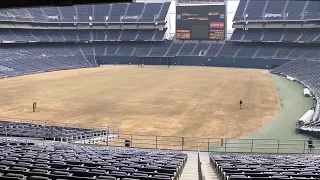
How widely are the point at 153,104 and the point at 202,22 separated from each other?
56.9m

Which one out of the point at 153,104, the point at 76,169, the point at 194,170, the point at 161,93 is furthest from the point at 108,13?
the point at 76,169

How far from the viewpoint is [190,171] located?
45.6 ft

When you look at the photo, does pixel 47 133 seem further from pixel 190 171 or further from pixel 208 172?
pixel 208 172

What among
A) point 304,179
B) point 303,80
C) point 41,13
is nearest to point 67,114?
point 304,179

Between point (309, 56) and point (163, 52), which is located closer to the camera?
point (309, 56)

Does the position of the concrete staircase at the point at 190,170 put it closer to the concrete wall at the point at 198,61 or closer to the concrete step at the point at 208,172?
the concrete step at the point at 208,172

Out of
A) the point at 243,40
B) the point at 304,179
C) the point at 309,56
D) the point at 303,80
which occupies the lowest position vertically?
the point at 304,179

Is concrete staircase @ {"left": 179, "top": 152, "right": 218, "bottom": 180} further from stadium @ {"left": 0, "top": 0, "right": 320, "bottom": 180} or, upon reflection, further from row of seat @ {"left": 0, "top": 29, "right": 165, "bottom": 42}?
row of seat @ {"left": 0, "top": 29, "right": 165, "bottom": 42}

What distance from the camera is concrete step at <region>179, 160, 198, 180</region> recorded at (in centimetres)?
1285

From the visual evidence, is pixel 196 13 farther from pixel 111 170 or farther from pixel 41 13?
pixel 111 170

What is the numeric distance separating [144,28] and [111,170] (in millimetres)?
92414

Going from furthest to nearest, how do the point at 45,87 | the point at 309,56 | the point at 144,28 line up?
the point at 144,28, the point at 309,56, the point at 45,87

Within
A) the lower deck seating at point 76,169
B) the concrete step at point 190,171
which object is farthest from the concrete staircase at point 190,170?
the lower deck seating at point 76,169

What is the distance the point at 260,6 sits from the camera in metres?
93.2
